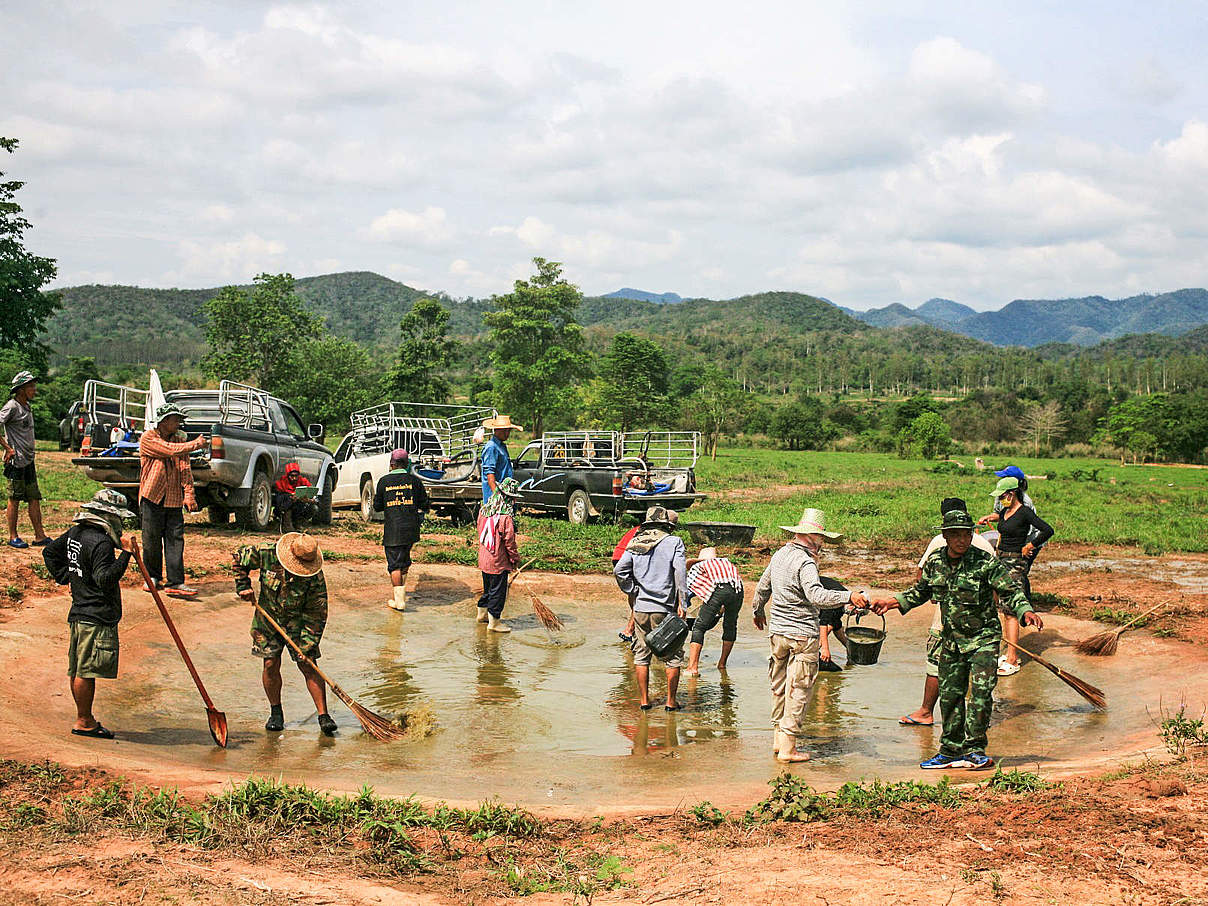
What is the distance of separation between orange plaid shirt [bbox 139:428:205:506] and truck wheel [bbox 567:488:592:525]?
428 inches

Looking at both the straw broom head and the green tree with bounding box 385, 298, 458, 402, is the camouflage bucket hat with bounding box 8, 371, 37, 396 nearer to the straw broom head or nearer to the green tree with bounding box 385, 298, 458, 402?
the straw broom head

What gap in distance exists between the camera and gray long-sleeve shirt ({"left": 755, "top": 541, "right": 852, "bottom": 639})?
719cm

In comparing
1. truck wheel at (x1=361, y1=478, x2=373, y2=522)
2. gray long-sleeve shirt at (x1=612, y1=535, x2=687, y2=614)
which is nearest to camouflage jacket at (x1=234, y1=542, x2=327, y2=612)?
gray long-sleeve shirt at (x1=612, y1=535, x2=687, y2=614)

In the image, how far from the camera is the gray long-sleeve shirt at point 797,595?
719 centimetres

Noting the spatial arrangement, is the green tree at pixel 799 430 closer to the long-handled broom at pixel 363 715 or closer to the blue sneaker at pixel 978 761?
the blue sneaker at pixel 978 761

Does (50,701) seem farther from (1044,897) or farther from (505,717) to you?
(1044,897)

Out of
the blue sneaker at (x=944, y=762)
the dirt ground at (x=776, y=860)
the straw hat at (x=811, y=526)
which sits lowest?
the blue sneaker at (x=944, y=762)

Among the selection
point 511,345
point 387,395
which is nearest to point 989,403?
point 511,345

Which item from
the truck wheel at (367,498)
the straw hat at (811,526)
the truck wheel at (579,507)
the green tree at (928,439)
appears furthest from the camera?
the green tree at (928,439)

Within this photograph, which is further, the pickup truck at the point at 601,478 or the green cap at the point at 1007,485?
the pickup truck at the point at 601,478

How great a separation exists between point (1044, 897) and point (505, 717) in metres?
4.91

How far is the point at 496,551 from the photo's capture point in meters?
11.3

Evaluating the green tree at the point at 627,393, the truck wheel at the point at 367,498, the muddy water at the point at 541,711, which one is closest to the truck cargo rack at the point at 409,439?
the truck wheel at the point at 367,498

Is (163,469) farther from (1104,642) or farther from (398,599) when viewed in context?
(1104,642)
